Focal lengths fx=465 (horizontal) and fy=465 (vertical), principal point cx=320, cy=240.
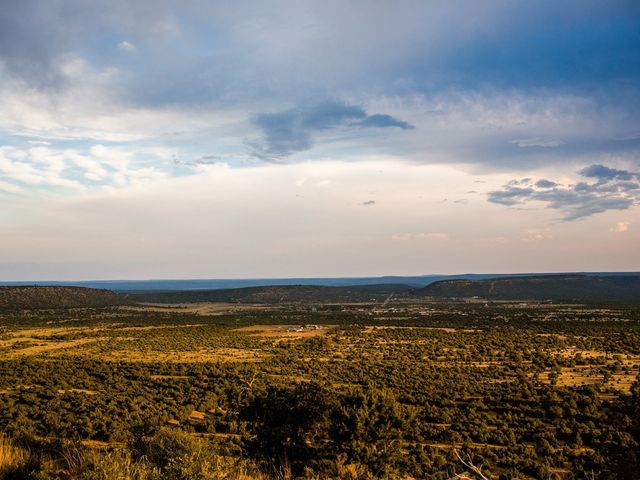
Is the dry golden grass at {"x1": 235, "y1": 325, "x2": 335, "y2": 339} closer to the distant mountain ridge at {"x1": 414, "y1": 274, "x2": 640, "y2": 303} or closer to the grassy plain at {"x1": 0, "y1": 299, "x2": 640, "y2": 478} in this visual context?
the grassy plain at {"x1": 0, "y1": 299, "x2": 640, "y2": 478}

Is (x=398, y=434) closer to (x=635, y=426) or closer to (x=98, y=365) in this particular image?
(x=635, y=426)

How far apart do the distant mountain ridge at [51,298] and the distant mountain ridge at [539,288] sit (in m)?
117

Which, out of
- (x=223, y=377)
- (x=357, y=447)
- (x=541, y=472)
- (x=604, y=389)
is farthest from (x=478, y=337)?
(x=357, y=447)

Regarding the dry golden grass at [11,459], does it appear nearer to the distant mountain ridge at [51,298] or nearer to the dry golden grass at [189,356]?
the dry golden grass at [189,356]

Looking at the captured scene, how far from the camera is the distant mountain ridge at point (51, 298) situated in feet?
406

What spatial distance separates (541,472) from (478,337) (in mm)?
41845

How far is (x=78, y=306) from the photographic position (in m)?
132

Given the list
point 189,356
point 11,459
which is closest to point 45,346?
point 189,356

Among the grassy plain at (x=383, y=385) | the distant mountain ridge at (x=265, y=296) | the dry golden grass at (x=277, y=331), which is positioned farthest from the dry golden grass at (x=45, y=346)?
the distant mountain ridge at (x=265, y=296)

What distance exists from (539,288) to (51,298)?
546 ft

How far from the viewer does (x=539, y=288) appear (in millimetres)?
176250

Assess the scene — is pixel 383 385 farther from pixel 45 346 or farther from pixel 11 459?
pixel 45 346

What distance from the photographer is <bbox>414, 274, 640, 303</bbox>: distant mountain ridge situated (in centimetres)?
16438

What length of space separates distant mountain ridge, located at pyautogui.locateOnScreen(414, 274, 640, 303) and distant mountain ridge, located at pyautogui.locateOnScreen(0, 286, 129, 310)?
385 ft
